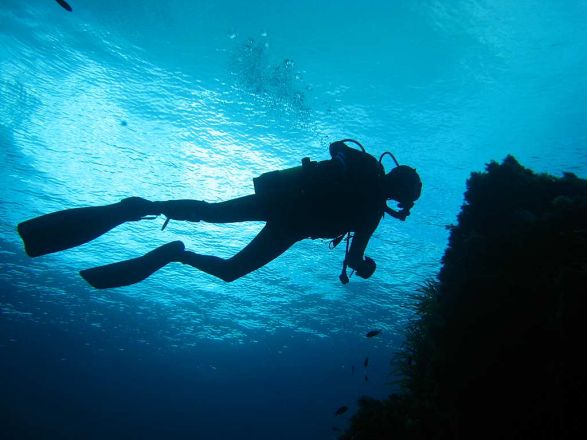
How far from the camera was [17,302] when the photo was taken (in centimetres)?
3016

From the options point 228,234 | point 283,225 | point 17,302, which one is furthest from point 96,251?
point 283,225

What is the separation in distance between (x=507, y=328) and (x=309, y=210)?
2.73 m

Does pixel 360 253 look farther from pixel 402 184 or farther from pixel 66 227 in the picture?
pixel 66 227

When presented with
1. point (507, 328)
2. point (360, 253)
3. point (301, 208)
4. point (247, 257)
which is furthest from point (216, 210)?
point (507, 328)

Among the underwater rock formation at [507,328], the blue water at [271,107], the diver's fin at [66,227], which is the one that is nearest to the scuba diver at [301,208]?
the diver's fin at [66,227]

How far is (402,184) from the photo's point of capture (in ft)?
15.7

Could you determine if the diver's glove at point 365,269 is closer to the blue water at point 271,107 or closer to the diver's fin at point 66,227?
the blue water at point 271,107

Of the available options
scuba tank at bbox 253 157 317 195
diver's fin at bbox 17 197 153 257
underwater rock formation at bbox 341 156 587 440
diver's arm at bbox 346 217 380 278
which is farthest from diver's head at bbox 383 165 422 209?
diver's fin at bbox 17 197 153 257

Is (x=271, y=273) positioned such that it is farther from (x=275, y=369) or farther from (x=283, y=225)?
(x=275, y=369)

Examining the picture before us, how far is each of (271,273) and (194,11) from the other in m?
15.7

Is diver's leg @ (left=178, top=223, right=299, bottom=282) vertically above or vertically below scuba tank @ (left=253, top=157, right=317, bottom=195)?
below

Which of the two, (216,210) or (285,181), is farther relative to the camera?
(285,181)

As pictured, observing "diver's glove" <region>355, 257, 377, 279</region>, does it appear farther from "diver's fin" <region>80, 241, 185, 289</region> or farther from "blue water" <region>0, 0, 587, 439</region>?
"diver's fin" <region>80, 241, 185, 289</region>

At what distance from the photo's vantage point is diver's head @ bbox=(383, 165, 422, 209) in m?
4.77
